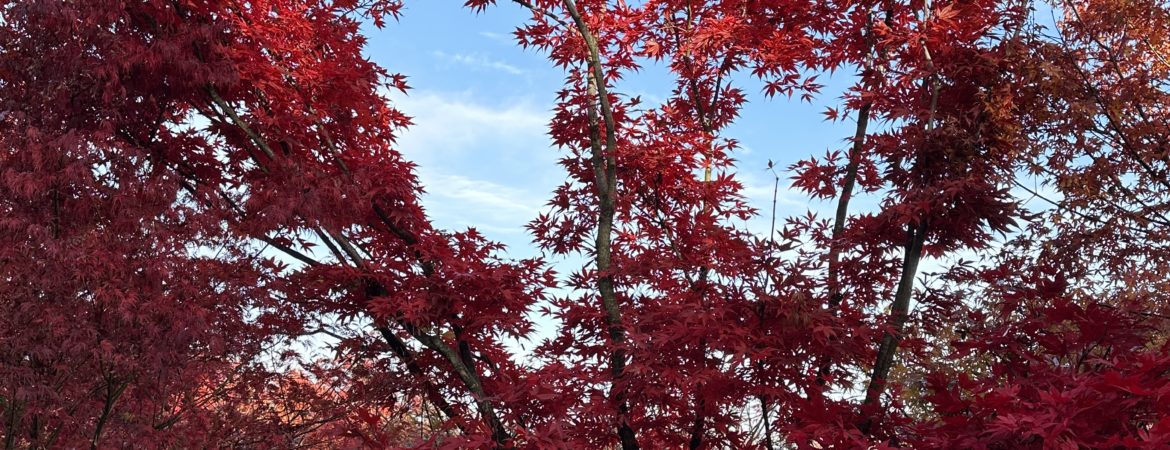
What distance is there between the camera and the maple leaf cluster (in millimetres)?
4789

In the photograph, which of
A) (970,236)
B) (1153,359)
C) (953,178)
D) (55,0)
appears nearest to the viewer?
(1153,359)

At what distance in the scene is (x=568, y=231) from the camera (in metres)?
6.90

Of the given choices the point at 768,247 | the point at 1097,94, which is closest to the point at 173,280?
the point at 768,247

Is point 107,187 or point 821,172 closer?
point 107,187

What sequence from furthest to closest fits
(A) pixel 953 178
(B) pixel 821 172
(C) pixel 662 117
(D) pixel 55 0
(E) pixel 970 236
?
(C) pixel 662 117, (B) pixel 821 172, (E) pixel 970 236, (A) pixel 953 178, (D) pixel 55 0

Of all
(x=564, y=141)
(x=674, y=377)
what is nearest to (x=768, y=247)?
(x=674, y=377)

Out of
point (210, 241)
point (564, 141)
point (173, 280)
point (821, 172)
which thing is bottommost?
point (173, 280)

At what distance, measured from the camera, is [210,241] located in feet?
17.6

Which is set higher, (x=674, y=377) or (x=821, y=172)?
(x=821, y=172)

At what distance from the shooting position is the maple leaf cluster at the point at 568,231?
15.7 feet

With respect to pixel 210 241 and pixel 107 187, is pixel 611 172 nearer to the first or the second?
pixel 210 241

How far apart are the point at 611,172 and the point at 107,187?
3463 mm

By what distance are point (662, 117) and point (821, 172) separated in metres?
1.42

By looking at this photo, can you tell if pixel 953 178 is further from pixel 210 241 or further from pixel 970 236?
pixel 210 241
